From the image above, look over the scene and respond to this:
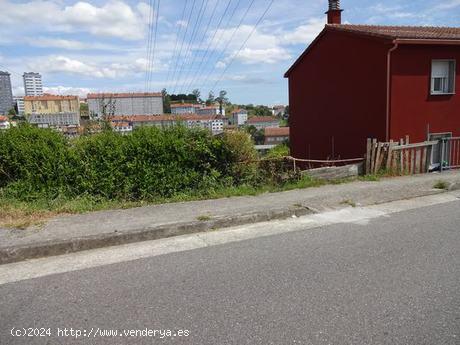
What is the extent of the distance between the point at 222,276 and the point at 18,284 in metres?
2.12

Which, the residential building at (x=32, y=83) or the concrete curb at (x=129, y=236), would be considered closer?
the concrete curb at (x=129, y=236)

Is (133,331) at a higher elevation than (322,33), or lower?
lower

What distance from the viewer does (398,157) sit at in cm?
1085

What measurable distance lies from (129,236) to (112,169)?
217 centimetres

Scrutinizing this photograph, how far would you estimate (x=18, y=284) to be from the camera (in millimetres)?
4035

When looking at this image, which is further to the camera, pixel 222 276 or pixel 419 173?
pixel 419 173

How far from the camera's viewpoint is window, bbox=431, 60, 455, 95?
14594mm

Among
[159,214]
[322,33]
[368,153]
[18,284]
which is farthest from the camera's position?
[322,33]

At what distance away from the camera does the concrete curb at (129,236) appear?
4738 mm

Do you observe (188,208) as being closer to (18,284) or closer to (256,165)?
(256,165)

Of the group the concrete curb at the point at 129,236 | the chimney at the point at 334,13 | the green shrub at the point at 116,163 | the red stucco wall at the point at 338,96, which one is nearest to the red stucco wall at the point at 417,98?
the red stucco wall at the point at 338,96

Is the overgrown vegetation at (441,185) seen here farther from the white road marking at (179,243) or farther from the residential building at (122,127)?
the residential building at (122,127)

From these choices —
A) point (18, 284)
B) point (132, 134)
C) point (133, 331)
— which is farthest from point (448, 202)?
point (18, 284)

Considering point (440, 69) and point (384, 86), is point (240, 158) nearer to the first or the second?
point (384, 86)
